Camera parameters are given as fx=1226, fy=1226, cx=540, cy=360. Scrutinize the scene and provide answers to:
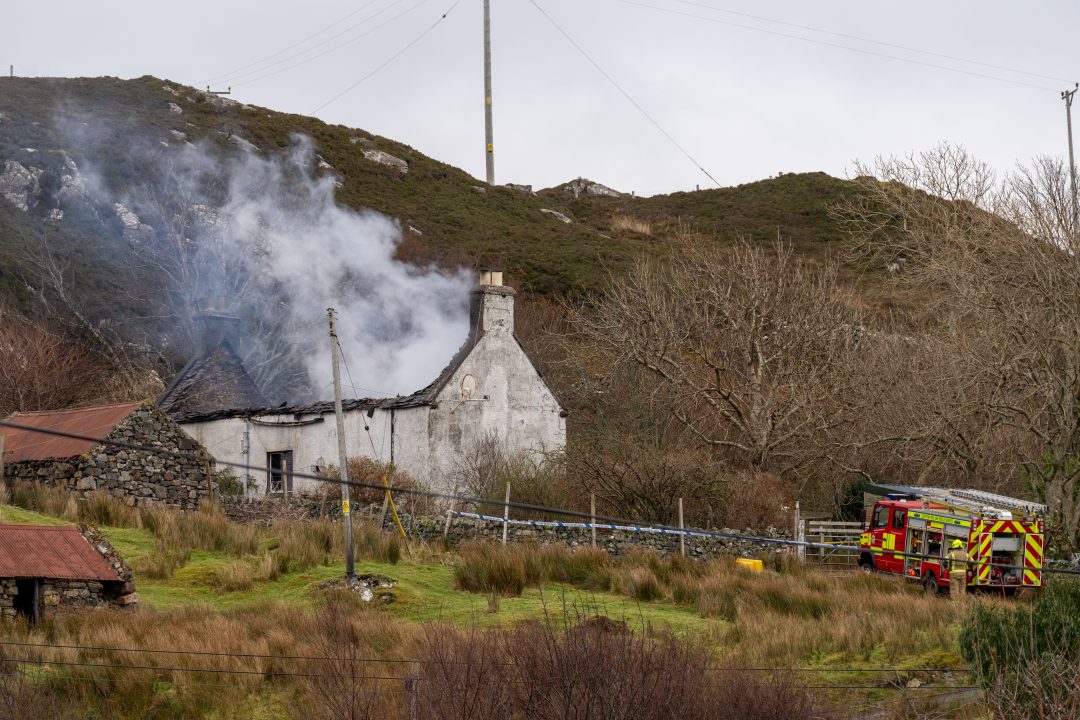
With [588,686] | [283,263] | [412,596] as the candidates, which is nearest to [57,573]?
[412,596]

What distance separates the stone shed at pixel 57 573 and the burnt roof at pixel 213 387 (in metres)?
18.4

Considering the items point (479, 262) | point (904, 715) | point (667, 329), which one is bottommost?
point (904, 715)

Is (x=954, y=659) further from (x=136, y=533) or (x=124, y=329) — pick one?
(x=124, y=329)

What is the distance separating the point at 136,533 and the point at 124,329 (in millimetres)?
26641

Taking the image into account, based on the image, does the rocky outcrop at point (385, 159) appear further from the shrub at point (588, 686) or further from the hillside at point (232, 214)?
the shrub at point (588, 686)

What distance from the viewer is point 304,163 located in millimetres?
74875

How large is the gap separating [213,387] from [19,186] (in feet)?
89.0

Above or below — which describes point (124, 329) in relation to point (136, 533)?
above

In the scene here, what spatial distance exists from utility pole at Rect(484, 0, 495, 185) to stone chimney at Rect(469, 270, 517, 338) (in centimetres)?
5193

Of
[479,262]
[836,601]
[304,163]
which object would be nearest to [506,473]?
[836,601]

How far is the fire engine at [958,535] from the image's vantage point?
863 inches

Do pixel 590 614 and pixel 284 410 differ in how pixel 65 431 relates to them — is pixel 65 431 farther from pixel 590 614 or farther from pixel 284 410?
pixel 590 614

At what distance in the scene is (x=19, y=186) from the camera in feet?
193

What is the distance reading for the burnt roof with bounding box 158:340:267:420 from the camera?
122 feet
